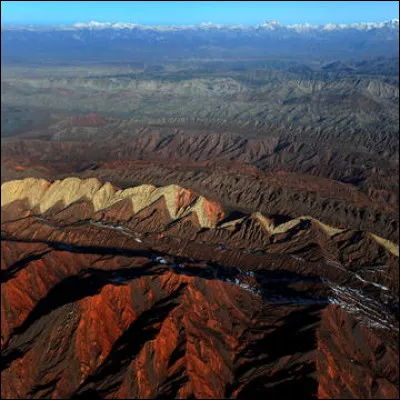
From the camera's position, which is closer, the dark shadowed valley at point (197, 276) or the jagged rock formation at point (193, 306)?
the jagged rock formation at point (193, 306)

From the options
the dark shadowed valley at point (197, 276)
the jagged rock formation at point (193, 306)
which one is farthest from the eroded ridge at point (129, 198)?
the jagged rock formation at point (193, 306)

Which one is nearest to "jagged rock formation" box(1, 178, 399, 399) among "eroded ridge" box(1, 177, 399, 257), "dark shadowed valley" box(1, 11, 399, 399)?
"dark shadowed valley" box(1, 11, 399, 399)

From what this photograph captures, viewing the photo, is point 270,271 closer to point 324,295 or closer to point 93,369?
point 324,295

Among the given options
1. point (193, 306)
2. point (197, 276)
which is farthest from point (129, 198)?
point (193, 306)

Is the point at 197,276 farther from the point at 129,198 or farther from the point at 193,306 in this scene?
the point at 129,198

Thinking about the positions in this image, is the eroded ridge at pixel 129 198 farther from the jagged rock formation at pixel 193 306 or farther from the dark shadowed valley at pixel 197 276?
the jagged rock formation at pixel 193 306

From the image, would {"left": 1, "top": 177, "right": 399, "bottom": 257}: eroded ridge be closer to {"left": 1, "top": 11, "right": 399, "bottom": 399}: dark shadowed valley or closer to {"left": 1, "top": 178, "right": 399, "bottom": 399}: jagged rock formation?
{"left": 1, "top": 11, "right": 399, "bottom": 399}: dark shadowed valley

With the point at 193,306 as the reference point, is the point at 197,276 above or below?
above

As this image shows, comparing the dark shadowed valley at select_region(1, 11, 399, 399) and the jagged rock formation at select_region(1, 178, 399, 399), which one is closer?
the jagged rock formation at select_region(1, 178, 399, 399)
